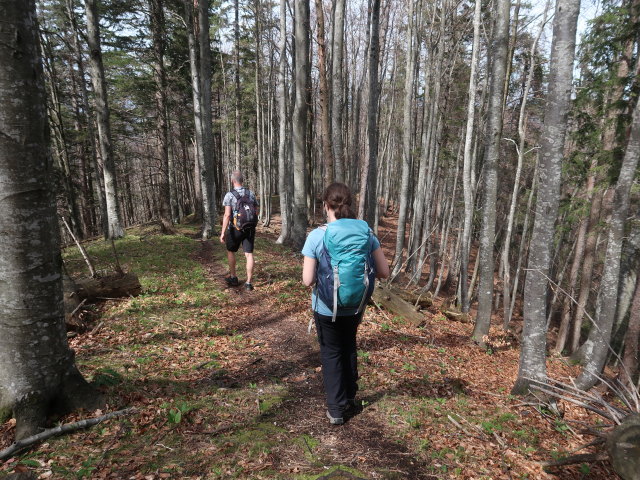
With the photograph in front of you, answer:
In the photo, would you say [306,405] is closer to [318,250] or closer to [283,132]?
[318,250]

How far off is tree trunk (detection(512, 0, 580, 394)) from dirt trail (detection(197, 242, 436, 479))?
8.46 ft

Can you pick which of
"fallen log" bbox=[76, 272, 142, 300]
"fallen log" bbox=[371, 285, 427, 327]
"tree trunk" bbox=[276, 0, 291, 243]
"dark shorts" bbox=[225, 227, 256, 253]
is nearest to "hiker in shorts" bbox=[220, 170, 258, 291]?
"dark shorts" bbox=[225, 227, 256, 253]

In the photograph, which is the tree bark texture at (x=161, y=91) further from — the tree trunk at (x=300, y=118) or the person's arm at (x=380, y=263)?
the person's arm at (x=380, y=263)

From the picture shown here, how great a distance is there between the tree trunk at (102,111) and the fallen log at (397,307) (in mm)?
9176

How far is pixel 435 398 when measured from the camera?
454 centimetres

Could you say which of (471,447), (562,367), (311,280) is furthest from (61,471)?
(562,367)

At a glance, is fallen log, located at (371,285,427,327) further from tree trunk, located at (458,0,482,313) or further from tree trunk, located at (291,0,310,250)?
tree trunk, located at (291,0,310,250)

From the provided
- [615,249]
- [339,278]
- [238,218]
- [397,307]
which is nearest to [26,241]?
[339,278]

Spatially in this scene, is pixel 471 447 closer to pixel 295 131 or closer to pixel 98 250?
pixel 295 131

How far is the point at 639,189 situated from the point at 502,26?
222 inches

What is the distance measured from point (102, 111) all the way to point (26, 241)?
39.2ft

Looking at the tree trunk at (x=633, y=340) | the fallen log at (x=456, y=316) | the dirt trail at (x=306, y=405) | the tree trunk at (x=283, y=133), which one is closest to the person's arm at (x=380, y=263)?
the dirt trail at (x=306, y=405)

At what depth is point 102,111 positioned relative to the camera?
1227 cm

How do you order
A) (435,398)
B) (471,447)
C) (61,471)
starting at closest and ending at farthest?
1. (61,471)
2. (471,447)
3. (435,398)
